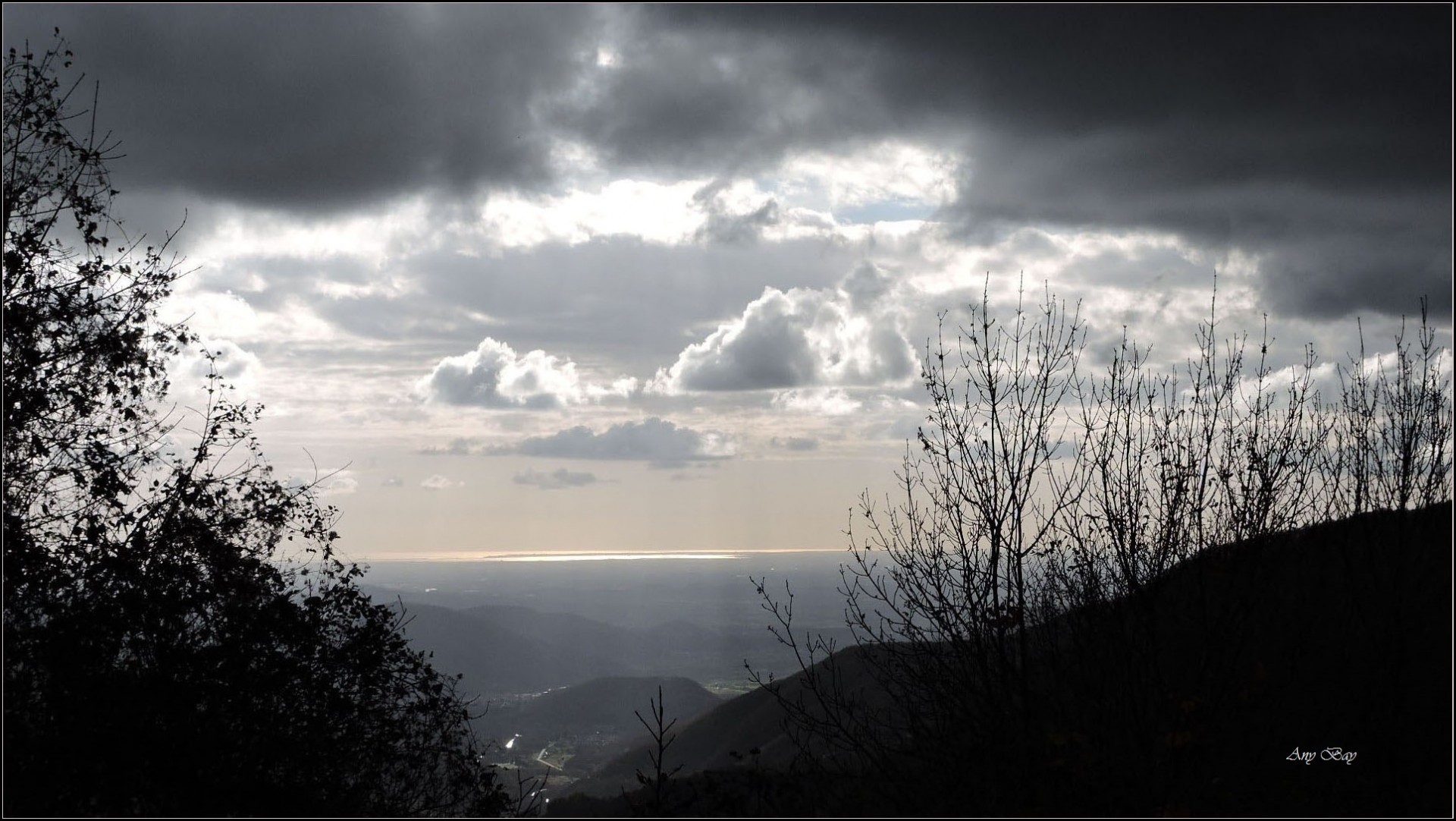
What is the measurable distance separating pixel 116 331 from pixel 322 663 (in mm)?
6270

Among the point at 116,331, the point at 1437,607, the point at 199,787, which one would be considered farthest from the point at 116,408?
the point at 1437,607

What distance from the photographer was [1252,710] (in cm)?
1102

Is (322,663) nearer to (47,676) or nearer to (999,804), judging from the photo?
(47,676)

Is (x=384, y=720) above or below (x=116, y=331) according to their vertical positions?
below

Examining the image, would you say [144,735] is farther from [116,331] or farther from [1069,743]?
[1069,743]

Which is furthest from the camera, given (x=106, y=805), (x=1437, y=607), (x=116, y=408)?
(x=116, y=408)

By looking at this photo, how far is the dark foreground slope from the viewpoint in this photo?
32.9 feet

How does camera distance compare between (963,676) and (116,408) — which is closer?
(963,676)

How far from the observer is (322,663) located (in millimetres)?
15484

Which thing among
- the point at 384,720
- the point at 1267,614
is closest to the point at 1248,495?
the point at 1267,614

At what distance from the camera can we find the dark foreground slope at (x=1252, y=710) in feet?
32.9

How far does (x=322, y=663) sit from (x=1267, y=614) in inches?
564

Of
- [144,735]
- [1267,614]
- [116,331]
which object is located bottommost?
[144,735]

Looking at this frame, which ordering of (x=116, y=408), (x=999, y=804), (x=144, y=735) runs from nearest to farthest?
(x=999, y=804) → (x=144, y=735) → (x=116, y=408)
